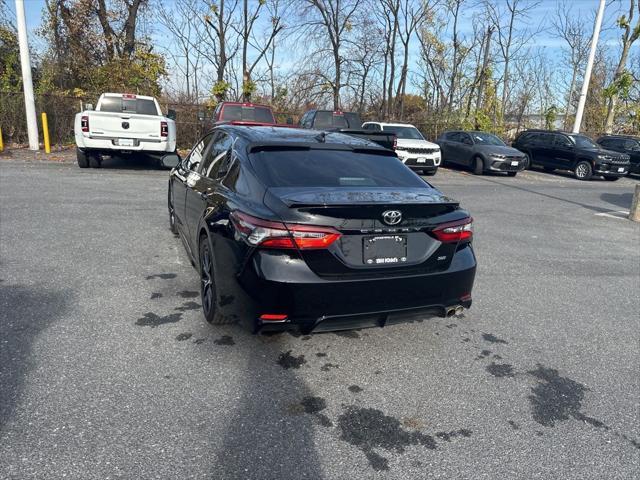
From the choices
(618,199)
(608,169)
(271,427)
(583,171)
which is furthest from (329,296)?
(583,171)

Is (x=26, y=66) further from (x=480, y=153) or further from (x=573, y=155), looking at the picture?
(x=573, y=155)

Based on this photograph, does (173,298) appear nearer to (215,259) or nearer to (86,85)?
(215,259)

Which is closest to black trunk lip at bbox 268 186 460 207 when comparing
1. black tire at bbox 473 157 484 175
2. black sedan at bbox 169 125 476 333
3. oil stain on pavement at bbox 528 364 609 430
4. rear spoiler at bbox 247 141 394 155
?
black sedan at bbox 169 125 476 333

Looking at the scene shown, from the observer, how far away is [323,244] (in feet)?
9.50

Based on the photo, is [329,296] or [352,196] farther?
[352,196]

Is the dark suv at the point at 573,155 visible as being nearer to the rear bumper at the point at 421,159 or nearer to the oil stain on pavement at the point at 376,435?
the rear bumper at the point at 421,159

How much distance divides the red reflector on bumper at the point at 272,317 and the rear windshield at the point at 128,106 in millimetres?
11427

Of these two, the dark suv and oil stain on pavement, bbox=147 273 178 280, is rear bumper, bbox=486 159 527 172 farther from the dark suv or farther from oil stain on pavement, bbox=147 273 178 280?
oil stain on pavement, bbox=147 273 178 280

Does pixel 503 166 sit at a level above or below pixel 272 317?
above

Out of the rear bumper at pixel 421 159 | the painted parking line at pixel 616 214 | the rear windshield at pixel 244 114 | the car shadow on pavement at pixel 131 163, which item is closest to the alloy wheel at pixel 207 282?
the painted parking line at pixel 616 214

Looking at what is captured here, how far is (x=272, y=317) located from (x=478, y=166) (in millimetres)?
16089

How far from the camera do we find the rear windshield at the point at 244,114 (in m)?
14.9

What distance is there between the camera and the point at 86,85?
2100 centimetres

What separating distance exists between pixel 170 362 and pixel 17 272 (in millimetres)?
2541
